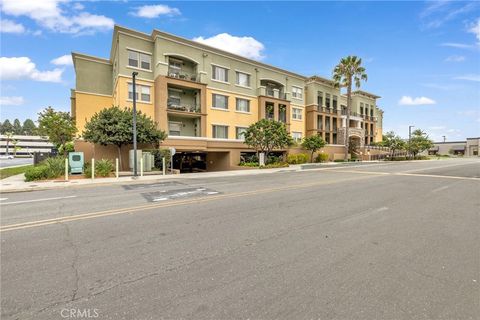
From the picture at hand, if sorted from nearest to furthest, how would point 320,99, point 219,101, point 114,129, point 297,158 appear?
point 114,129 < point 219,101 < point 297,158 < point 320,99

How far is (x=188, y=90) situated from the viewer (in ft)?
96.3

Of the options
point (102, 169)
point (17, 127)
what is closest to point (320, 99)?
point (102, 169)

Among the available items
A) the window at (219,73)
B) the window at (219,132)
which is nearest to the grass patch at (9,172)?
the window at (219,132)

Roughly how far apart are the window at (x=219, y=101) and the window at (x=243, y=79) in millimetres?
3304

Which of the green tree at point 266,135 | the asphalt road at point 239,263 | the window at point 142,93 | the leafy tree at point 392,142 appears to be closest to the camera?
the asphalt road at point 239,263

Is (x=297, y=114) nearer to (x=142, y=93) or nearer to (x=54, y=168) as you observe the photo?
(x=142, y=93)

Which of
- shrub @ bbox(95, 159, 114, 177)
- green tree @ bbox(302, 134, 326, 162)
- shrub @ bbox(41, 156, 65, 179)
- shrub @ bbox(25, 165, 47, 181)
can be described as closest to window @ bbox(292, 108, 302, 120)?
green tree @ bbox(302, 134, 326, 162)

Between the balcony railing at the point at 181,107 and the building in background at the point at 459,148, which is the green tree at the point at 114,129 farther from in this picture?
the building in background at the point at 459,148

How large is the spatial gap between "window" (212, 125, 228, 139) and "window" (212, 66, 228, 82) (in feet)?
19.3

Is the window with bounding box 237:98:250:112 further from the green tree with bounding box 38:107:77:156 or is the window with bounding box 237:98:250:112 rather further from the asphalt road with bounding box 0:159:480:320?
the asphalt road with bounding box 0:159:480:320

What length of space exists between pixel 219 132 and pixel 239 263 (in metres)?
27.9

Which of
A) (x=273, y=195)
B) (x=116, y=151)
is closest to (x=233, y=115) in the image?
(x=116, y=151)

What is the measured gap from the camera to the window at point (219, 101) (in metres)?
30.7

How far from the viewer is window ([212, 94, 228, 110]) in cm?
3069
